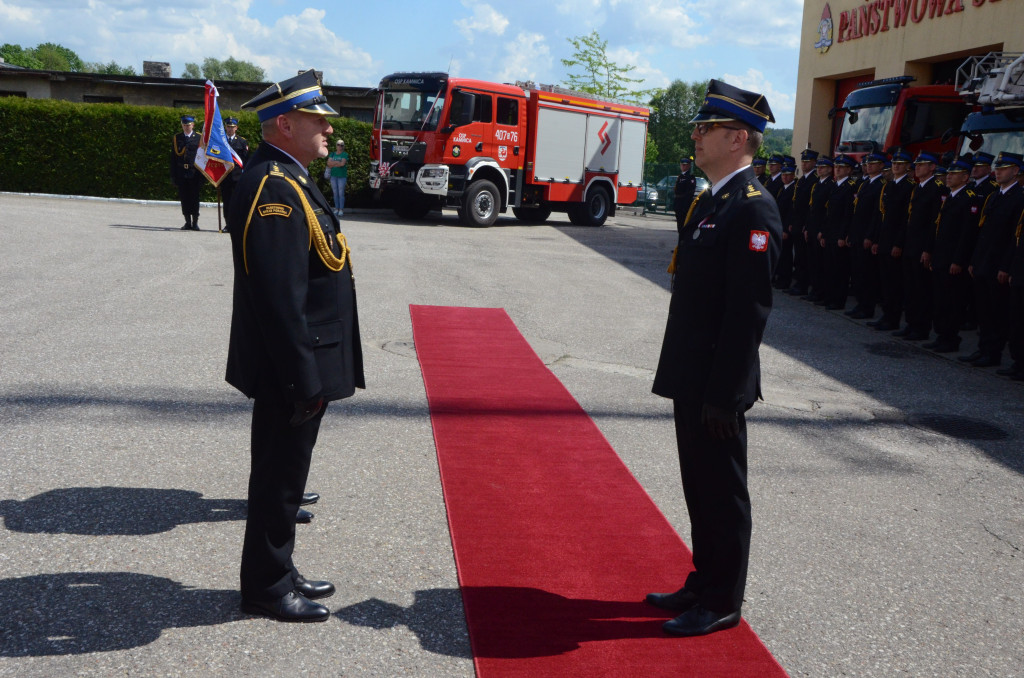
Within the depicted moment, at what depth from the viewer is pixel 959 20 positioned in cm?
1853

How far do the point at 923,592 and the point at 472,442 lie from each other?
2740mm

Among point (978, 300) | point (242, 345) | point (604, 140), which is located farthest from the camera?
point (604, 140)

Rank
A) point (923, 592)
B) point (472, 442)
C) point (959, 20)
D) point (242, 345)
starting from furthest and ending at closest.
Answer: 1. point (959, 20)
2. point (472, 442)
3. point (923, 592)
4. point (242, 345)

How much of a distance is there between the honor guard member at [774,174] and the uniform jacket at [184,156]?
31.9 ft

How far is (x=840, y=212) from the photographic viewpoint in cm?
1171

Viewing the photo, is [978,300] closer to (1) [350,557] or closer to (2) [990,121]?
(2) [990,121]

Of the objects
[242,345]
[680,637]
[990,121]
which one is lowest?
[680,637]

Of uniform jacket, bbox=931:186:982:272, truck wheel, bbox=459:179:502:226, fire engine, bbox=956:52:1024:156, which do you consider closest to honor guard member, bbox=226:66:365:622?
uniform jacket, bbox=931:186:982:272

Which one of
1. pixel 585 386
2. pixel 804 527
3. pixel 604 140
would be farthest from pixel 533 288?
pixel 604 140

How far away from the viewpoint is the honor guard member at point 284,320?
3092mm

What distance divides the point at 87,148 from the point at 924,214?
20.5 metres

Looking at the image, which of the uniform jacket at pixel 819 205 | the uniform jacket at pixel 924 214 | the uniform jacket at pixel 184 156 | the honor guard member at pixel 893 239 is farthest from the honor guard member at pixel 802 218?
the uniform jacket at pixel 184 156

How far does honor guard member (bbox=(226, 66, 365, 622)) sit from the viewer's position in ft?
10.1

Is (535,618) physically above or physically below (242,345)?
below
